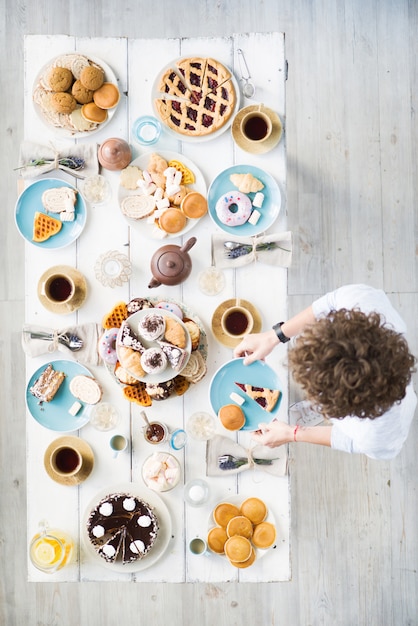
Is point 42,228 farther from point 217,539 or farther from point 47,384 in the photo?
point 217,539

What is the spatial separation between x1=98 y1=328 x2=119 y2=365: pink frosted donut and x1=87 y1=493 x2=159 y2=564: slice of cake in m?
0.50

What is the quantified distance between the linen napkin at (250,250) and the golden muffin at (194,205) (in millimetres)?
102

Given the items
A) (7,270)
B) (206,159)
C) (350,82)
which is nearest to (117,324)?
(206,159)

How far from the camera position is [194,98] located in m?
2.15

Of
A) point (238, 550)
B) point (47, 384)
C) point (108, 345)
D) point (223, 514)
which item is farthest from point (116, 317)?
point (238, 550)

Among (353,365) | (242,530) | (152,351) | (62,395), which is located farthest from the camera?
(62,395)

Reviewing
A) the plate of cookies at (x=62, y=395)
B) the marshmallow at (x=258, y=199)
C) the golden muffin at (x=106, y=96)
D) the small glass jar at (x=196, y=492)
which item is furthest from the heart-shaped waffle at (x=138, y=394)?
the golden muffin at (x=106, y=96)

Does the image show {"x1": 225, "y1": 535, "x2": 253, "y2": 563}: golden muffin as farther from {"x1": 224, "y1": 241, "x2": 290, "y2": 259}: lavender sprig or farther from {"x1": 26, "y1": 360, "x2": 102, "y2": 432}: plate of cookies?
{"x1": 224, "y1": 241, "x2": 290, "y2": 259}: lavender sprig

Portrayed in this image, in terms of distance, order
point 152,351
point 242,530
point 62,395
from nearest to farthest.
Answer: point 152,351, point 242,530, point 62,395

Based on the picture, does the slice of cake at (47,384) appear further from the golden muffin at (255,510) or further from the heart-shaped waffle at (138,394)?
the golden muffin at (255,510)

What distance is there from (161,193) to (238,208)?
11.6 inches

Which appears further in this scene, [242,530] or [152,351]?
[242,530]

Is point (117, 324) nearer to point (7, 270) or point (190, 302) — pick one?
point (190, 302)

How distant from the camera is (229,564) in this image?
206 cm
